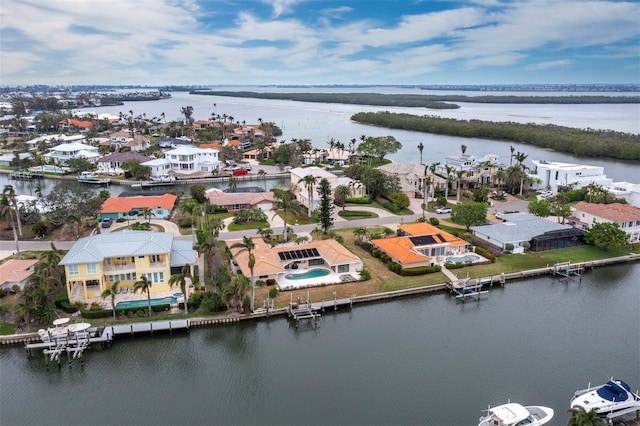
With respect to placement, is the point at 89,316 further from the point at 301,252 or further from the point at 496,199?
the point at 496,199

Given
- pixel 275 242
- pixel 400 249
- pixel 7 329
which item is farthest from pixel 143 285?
pixel 400 249

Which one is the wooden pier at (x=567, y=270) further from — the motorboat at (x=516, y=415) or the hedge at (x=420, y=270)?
the motorboat at (x=516, y=415)

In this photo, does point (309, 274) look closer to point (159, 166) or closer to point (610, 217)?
point (610, 217)

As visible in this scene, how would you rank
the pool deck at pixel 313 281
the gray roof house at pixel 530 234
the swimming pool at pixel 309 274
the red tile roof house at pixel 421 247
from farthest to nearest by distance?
1. the gray roof house at pixel 530 234
2. the red tile roof house at pixel 421 247
3. the swimming pool at pixel 309 274
4. the pool deck at pixel 313 281

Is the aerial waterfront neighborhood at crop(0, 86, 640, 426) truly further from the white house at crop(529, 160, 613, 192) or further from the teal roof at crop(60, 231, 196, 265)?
the white house at crop(529, 160, 613, 192)

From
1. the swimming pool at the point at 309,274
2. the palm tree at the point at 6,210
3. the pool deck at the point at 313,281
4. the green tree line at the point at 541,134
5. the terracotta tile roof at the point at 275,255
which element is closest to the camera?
the pool deck at the point at 313,281

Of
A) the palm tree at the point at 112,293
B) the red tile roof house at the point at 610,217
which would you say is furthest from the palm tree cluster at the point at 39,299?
the red tile roof house at the point at 610,217


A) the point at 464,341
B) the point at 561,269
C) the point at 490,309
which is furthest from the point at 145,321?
the point at 561,269
